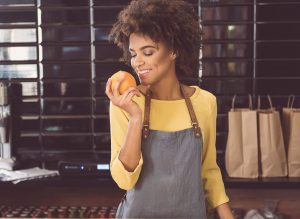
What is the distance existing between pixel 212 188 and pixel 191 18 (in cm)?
51

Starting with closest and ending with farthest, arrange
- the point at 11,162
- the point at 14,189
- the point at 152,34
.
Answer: the point at 152,34 → the point at 14,189 → the point at 11,162

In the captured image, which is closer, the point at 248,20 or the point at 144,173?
the point at 144,173

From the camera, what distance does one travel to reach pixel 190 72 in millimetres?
1676

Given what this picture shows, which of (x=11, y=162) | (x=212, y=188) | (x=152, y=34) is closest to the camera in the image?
(x=152, y=34)

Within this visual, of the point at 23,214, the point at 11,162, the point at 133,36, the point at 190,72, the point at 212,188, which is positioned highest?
the point at 133,36

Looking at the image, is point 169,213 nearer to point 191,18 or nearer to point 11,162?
point 191,18

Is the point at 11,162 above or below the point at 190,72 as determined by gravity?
below

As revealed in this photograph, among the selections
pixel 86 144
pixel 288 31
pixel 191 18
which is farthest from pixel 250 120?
pixel 191 18

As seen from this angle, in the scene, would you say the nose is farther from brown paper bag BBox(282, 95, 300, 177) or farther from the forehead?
brown paper bag BBox(282, 95, 300, 177)

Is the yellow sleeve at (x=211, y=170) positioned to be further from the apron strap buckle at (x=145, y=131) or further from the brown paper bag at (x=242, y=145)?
the brown paper bag at (x=242, y=145)

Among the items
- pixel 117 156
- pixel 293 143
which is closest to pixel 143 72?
pixel 117 156

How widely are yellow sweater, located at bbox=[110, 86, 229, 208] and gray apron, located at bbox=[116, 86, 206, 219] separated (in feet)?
0.07

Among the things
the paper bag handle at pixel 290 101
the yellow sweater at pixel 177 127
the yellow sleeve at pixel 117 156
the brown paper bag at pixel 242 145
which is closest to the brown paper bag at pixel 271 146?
the brown paper bag at pixel 242 145

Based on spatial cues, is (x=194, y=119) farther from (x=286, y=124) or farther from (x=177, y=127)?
(x=286, y=124)
